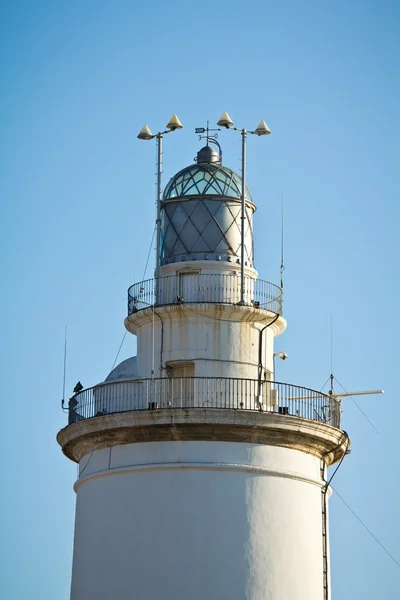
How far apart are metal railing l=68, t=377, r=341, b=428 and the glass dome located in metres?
4.21

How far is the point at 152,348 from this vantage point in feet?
114

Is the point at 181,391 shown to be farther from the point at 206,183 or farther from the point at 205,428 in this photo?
the point at 206,183

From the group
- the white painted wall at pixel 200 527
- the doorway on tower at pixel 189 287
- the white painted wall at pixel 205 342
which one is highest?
the doorway on tower at pixel 189 287

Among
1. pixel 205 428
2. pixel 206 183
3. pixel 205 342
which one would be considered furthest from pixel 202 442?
pixel 206 183

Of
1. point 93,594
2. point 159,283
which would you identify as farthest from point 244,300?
point 93,594

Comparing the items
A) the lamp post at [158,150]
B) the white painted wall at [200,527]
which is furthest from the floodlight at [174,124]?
the white painted wall at [200,527]

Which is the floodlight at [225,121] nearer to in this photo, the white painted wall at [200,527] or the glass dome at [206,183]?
the glass dome at [206,183]

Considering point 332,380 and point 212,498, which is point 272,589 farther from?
point 332,380

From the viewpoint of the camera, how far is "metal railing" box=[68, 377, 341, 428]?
33.8m

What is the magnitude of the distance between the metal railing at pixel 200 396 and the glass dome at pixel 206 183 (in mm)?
4206

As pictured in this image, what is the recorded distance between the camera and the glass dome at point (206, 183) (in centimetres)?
3559

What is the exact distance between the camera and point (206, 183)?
35.7 metres

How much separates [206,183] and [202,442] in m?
5.75

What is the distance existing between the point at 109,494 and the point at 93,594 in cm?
202
